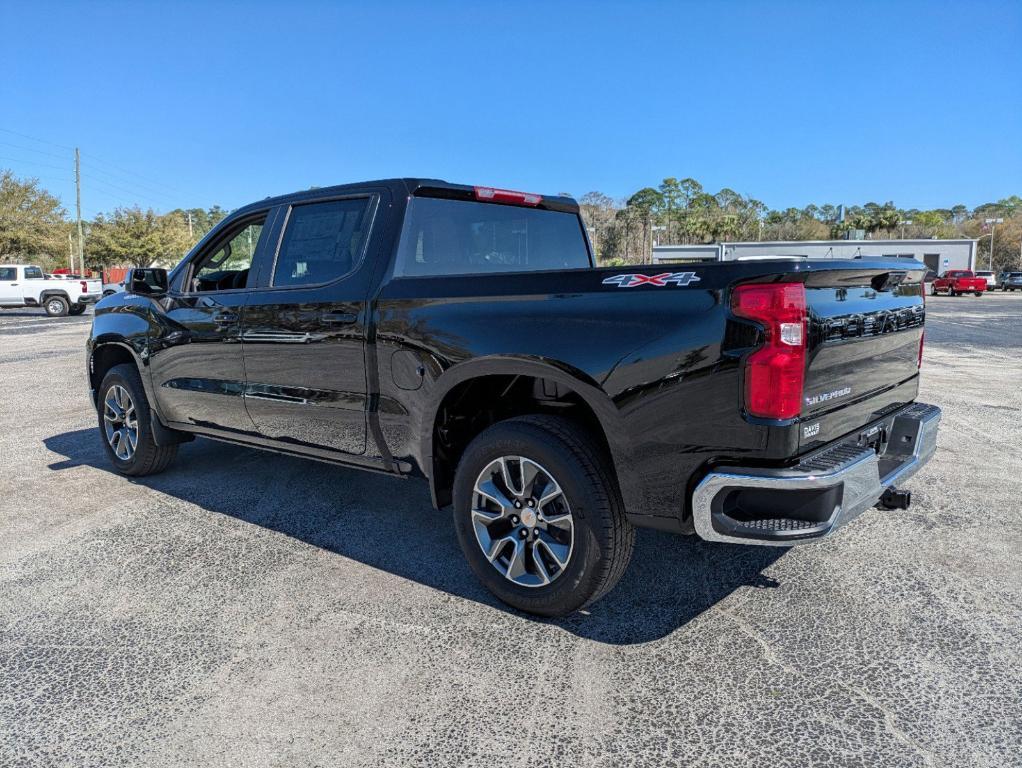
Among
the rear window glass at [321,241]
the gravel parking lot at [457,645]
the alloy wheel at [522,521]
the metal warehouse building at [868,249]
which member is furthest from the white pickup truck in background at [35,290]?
the alloy wheel at [522,521]

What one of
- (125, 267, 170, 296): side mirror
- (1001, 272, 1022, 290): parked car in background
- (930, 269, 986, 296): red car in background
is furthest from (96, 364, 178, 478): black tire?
(1001, 272, 1022, 290): parked car in background

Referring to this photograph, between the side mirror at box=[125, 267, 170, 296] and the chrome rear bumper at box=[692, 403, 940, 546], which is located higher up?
the side mirror at box=[125, 267, 170, 296]

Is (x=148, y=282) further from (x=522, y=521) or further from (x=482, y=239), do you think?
(x=522, y=521)

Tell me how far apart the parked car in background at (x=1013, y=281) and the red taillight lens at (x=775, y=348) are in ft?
188

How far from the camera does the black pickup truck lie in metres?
2.54

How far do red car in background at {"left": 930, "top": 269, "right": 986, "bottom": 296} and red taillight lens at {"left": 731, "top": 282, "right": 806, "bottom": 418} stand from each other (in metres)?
46.5

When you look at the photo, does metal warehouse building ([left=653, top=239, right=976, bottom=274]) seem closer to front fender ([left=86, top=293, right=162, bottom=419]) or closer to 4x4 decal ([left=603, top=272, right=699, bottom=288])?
front fender ([left=86, top=293, right=162, bottom=419])

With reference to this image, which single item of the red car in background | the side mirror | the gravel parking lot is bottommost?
the gravel parking lot

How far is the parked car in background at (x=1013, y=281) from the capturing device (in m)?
48.8

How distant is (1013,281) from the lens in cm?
4906

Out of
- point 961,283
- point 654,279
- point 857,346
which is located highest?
point 961,283

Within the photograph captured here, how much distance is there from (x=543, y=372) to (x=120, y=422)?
397 cm

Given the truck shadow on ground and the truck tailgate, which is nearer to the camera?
the truck tailgate

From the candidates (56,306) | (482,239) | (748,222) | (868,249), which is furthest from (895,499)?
(748,222)
